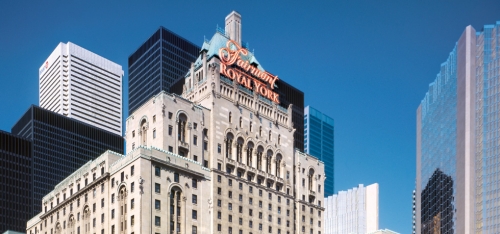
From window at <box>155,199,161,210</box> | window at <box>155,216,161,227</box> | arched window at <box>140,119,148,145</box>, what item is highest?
arched window at <box>140,119,148,145</box>

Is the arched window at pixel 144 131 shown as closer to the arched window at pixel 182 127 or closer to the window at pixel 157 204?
the arched window at pixel 182 127

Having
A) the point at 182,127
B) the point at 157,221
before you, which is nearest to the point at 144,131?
the point at 182,127

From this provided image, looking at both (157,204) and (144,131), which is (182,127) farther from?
(157,204)

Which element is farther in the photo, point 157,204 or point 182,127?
point 182,127

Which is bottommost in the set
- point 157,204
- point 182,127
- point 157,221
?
point 157,221

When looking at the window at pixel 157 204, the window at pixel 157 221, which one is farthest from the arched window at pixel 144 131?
the window at pixel 157 221

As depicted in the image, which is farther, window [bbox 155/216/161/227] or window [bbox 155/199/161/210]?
window [bbox 155/199/161/210]

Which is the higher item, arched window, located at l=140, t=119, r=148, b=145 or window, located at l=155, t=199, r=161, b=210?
arched window, located at l=140, t=119, r=148, b=145

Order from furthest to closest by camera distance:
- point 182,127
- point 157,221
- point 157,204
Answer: point 182,127, point 157,204, point 157,221

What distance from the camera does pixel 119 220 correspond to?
570 feet

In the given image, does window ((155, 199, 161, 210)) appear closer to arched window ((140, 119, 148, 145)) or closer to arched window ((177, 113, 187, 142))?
arched window ((177, 113, 187, 142))

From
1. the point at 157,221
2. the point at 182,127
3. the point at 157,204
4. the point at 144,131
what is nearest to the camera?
the point at 157,221

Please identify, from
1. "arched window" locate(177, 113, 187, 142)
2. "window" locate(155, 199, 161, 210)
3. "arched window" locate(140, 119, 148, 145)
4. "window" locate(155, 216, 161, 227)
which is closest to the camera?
"window" locate(155, 216, 161, 227)

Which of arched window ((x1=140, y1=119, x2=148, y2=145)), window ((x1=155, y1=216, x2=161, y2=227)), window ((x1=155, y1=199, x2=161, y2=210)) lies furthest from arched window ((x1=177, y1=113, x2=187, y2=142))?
window ((x1=155, y1=216, x2=161, y2=227))
